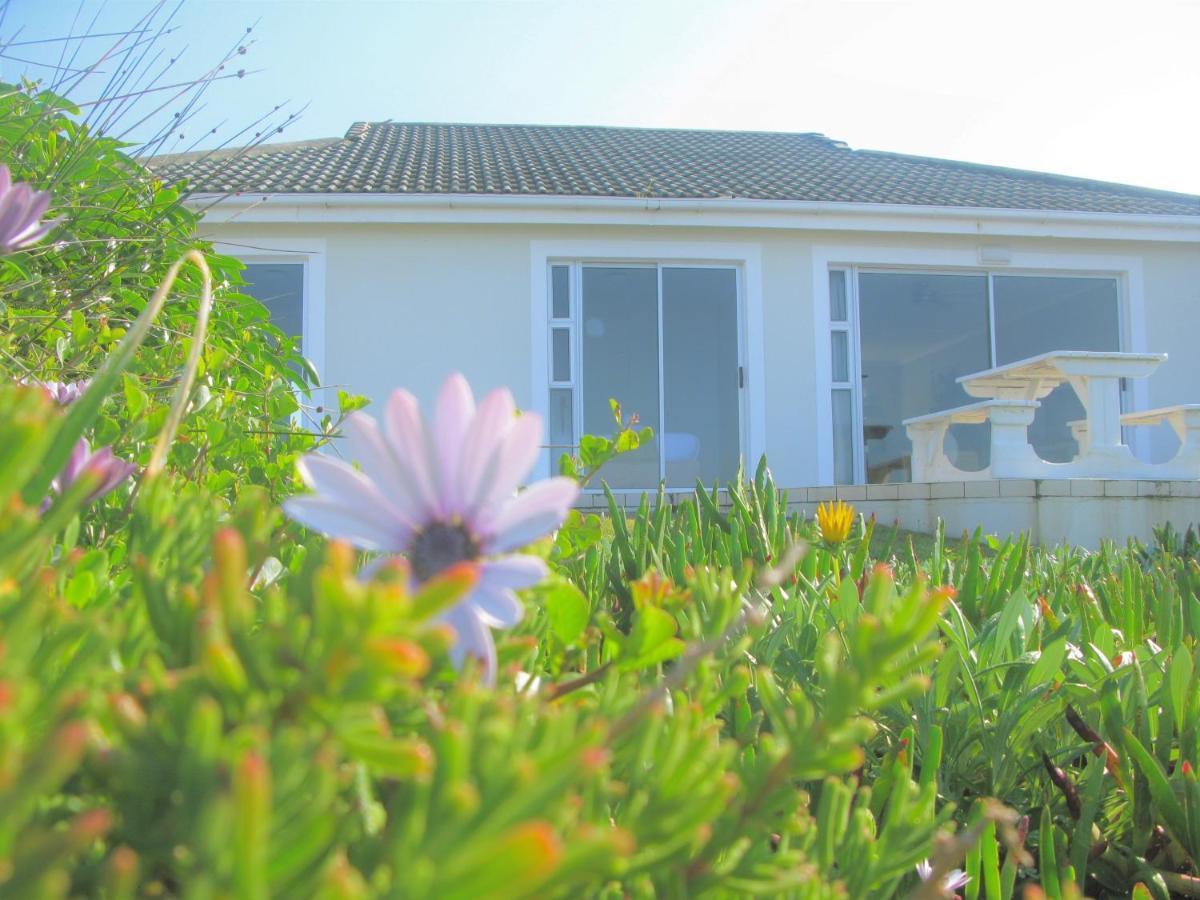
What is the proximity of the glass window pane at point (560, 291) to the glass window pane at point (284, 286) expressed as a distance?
2.76 m

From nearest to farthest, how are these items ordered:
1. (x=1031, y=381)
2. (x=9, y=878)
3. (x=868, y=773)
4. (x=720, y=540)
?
(x=9, y=878)
(x=868, y=773)
(x=720, y=540)
(x=1031, y=381)

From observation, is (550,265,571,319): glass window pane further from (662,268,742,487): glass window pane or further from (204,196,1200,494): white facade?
(662,268,742,487): glass window pane

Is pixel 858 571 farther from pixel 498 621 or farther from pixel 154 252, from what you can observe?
pixel 154 252

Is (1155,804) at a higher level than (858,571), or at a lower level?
lower

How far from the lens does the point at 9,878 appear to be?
25cm

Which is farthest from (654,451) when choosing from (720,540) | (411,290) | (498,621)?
(498,621)

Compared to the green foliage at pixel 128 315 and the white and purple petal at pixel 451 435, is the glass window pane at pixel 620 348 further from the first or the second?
the white and purple petal at pixel 451 435

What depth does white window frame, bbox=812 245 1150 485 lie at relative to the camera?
10.2 metres

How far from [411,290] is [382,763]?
9901mm

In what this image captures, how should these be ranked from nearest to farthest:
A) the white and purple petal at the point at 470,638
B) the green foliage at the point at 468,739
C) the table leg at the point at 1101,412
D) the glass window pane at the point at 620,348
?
the green foliage at the point at 468,739
the white and purple petal at the point at 470,638
the table leg at the point at 1101,412
the glass window pane at the point at 620,348

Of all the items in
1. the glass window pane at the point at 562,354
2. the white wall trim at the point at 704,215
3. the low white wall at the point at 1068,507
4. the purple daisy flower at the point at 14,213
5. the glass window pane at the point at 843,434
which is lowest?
the low white wall at the point at 1068,507

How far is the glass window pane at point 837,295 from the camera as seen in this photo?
34.4 feet

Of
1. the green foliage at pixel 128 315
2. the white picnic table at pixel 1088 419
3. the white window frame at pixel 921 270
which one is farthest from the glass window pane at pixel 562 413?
the green foliage at pixel 128 315

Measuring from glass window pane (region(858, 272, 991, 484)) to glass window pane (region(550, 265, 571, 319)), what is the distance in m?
3.54
